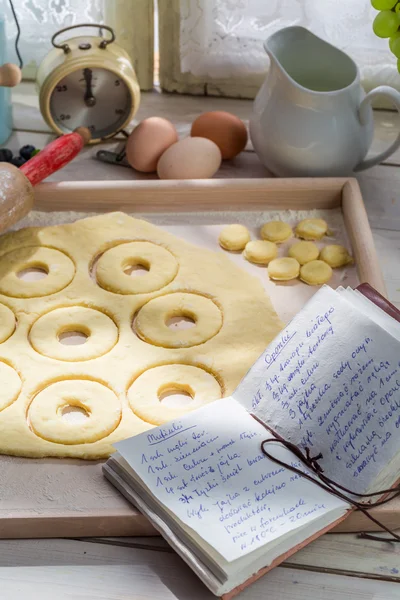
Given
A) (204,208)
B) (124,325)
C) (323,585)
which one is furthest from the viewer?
(204,208)

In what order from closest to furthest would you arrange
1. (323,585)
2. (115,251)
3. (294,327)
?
(323,585), (294,327), (115,251)

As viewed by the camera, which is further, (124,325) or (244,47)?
(244,47)

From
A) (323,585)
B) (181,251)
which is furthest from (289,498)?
(181,251)

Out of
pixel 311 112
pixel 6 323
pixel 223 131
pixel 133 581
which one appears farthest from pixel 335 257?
pixel 133 581

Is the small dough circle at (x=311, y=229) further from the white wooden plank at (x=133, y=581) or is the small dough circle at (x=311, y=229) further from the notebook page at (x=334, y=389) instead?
the white wooden plank at (x=133, y=581)

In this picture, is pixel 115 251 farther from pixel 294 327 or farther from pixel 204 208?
pixel 294 327

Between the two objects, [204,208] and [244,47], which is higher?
[244,47]

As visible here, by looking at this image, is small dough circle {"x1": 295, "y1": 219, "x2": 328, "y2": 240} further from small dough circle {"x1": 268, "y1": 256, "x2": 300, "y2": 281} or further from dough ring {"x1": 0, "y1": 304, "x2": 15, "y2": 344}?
dough ring {"x1": 0, "y1": 304, "x2": 15, "y2": 344}
